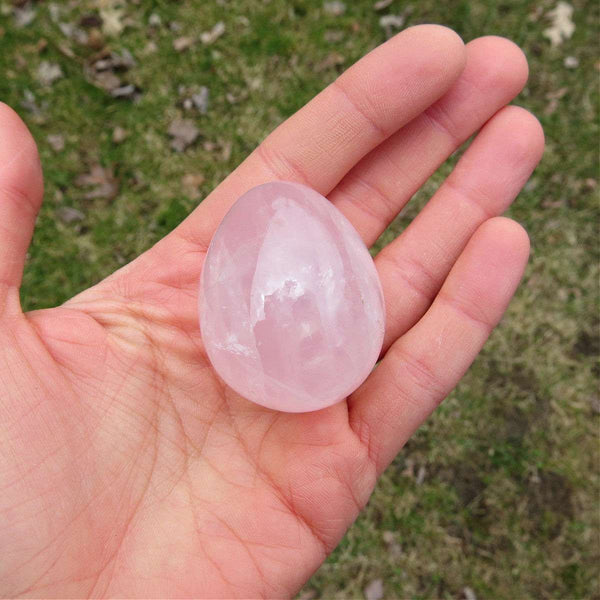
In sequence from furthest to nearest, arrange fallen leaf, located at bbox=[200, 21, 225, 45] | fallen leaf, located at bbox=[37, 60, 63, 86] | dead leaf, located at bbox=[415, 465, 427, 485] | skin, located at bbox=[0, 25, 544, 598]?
fallen leaf, located at bbox=[200, 21, 225, 45]
fallen leaf, located at bbox=[37, 60, 63, 86]
dead leaf, located at bbox=[415, 465, 427, 485]
skin, located at bbox=[0, 25, 544, 598]

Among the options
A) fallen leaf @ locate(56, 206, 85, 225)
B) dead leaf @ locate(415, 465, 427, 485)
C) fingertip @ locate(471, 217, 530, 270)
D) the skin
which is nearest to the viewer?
the skin

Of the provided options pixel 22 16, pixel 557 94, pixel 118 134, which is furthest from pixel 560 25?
pixel 22 16

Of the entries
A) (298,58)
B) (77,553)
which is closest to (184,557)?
(77,553)

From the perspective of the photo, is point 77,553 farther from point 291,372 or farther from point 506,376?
point 506,376

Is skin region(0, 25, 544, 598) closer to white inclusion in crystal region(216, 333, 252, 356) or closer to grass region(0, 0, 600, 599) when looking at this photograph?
white inclusion in crystal region(216, 333, 252, 356)

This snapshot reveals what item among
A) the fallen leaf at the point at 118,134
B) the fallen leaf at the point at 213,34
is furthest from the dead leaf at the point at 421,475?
the fallen leaf at the point at 213,34

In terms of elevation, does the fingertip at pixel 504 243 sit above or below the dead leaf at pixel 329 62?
below

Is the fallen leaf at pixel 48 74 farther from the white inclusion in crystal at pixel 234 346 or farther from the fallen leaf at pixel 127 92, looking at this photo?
the white inclusion in crystal at pixel 234 346

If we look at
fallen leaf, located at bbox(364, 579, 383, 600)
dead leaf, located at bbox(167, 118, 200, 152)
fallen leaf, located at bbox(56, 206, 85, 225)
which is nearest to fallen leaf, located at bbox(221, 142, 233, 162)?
dead leaf, located at bbox(167, 118, 200, 152)
